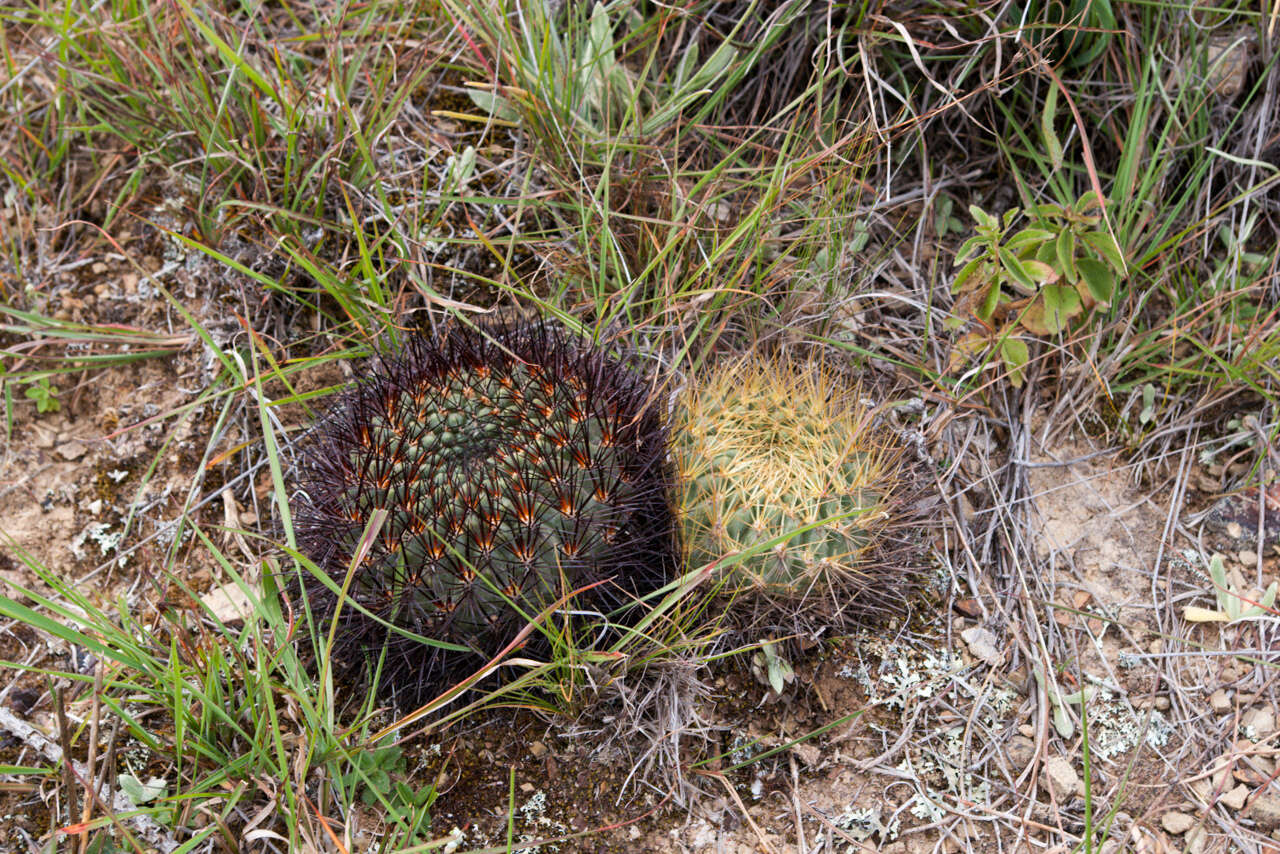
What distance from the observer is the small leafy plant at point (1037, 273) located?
2.61 metres

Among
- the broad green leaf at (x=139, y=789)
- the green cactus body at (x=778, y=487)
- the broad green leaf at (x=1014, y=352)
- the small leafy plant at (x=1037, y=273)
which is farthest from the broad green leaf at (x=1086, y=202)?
the broad green leaf at (x=139, y=789)

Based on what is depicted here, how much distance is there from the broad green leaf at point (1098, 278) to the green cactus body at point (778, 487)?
83 cm

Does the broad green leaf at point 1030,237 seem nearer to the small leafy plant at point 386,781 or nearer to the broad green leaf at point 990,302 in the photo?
the broad green leaf at point 990,302

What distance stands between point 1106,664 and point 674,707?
118cm

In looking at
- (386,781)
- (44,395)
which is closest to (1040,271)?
(386,781)

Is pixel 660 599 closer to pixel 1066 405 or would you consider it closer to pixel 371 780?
pixel 371 780

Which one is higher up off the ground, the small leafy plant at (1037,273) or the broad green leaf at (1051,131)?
the broad green leaf at (1051,131)

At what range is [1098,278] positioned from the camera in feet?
8.76

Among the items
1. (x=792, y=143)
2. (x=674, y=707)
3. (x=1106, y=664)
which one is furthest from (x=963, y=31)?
(x=674, y=707)

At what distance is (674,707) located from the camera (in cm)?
236

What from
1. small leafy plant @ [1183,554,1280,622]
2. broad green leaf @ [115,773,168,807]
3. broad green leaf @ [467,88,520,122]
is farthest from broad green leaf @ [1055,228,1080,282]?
broad green leaf @ [115,773,168,807]

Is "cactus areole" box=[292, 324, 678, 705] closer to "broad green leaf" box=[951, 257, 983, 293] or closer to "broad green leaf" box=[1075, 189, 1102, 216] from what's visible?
"broad green leaf" box=[951, 257, 983, 293]

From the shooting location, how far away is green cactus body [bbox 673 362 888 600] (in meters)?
2.25

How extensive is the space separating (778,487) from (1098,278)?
119 centimetres
